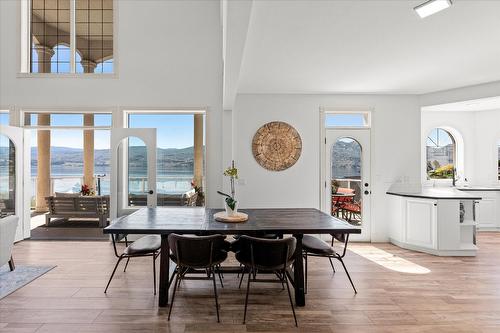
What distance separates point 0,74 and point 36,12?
1.38 m

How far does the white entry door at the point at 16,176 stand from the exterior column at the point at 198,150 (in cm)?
298

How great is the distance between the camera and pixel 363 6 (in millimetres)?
2398

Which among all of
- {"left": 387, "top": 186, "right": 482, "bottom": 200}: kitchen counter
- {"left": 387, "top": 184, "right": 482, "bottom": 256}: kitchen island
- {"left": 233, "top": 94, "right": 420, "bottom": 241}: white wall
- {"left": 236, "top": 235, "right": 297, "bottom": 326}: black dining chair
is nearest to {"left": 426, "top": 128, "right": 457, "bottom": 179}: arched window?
{"left": 387, "top": 186, "right": 482, "bottom": 200}: kitchen counter

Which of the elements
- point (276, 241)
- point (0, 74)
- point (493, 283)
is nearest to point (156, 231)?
point (276, 241)

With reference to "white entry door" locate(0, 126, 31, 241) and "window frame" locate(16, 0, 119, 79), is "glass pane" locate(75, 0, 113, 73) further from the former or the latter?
"white entry door" locate(0, 126, 31, 241)

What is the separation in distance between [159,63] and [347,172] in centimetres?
385

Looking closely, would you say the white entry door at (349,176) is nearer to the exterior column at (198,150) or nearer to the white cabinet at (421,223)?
the white cabinet at (421,223)

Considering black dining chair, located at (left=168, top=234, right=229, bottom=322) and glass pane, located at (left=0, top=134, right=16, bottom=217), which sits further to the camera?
glass pane, located at (left=0, top=134, right=16, bottom=217)

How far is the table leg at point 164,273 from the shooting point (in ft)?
9.12

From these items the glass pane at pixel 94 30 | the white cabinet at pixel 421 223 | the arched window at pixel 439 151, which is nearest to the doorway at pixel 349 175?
the white cabinet at pixel 421 223

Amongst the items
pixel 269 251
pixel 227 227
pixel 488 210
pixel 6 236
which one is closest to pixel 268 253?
pixel 269 251

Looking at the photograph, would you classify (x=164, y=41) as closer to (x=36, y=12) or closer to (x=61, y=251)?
(x=36, y=12)

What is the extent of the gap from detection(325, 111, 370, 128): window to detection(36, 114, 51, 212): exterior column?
7232 millimetres

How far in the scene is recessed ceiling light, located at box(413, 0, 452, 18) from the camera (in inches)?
90.0
